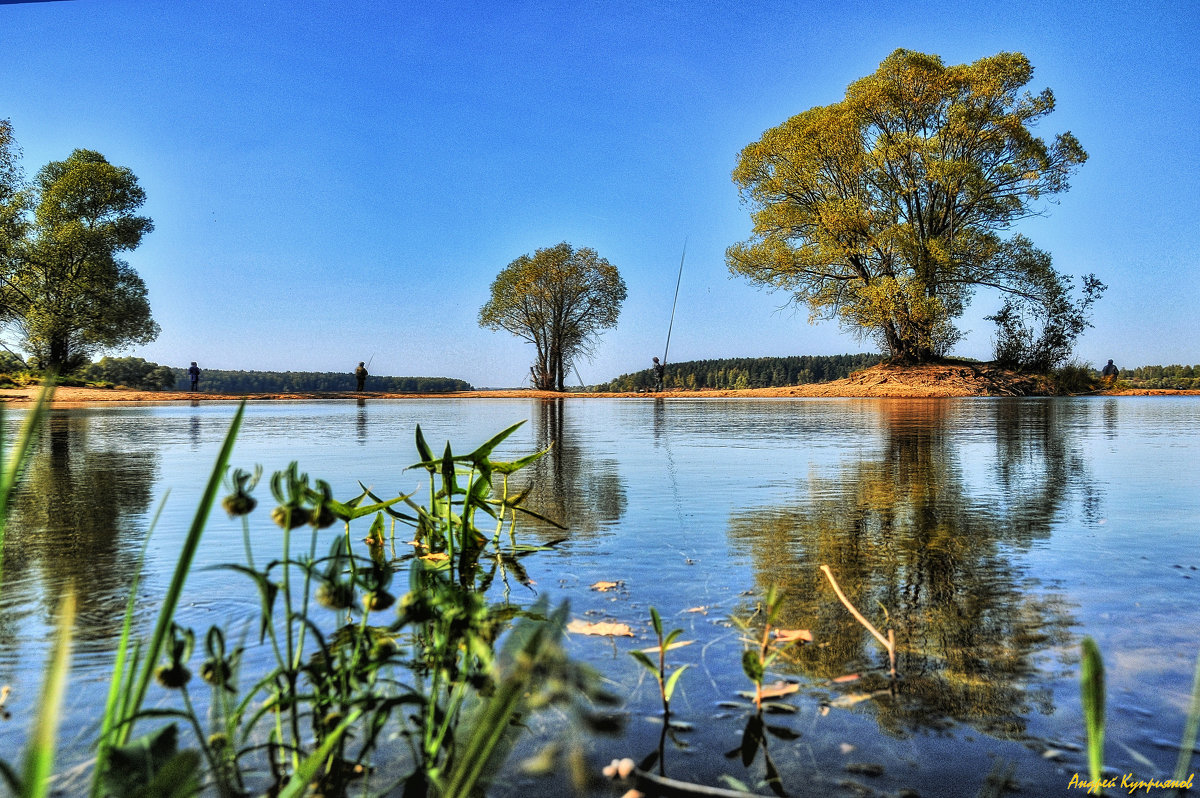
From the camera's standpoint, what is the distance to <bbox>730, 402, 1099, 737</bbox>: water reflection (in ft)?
3.88

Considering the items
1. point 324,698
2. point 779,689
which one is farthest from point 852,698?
point 324,698

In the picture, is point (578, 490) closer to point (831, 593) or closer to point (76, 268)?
point (831, 593)

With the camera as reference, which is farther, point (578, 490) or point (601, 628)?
point (578, 490)

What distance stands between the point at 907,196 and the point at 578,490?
23.4 metres

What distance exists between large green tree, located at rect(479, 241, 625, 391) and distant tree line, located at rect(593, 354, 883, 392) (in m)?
6.00

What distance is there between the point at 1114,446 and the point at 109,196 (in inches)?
1445

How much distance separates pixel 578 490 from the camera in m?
3.42

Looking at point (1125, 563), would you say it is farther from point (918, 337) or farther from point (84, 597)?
point (918, 337)

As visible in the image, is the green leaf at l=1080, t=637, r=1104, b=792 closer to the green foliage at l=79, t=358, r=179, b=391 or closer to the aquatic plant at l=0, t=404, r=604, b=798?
the aquatic plant at l=0, t=404, r=604, b=798

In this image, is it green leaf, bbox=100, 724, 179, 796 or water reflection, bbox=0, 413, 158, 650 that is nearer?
green leaf, bbox=100, 724, 179, 796

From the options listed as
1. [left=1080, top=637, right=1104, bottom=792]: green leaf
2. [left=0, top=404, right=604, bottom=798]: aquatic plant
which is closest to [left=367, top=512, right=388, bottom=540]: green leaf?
[left=0, top=404, right=604, bottom=798]: aquatic plant

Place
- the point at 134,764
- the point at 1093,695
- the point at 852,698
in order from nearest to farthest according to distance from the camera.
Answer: the point at 1093,695, the point at 134,764, the point at 852,698

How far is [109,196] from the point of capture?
31125 millimetres

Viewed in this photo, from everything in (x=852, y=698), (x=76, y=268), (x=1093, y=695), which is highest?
(x=76, y=268)
